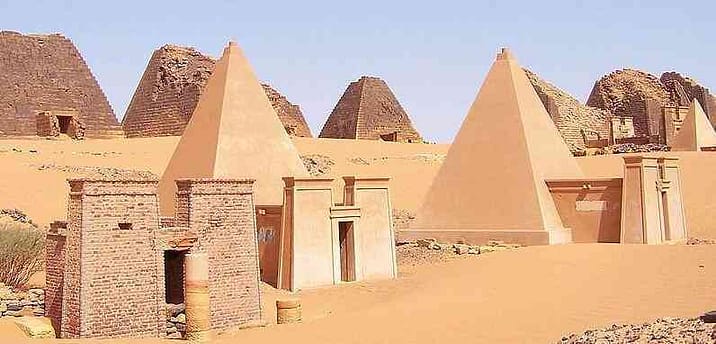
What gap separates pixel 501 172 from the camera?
2006cm

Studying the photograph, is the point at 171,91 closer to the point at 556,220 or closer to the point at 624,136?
the point at 556,220

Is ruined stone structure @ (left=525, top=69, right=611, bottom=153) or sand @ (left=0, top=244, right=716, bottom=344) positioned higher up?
ruined stone structure @ (left=525, top=69, right=611, bottom=153)

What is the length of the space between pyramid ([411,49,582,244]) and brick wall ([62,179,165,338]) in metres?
9.56

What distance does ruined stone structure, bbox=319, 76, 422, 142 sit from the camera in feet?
154

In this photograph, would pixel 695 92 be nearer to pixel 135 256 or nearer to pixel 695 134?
pixel 695 134

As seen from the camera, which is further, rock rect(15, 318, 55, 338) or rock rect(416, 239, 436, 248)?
rock rect(416, 239, 436, 248)

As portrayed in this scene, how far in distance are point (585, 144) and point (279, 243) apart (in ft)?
92.3

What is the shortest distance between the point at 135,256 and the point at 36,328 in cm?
166

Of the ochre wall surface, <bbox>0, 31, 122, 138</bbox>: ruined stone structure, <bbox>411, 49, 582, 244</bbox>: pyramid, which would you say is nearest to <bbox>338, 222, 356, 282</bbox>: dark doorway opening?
<bbox>411, 49, 582, 244</bbox>: pyramid

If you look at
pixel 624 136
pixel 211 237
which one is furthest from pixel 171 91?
pixel 624 136

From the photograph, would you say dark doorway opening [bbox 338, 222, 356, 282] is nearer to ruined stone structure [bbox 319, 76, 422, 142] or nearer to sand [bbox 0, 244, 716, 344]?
sand [bbox 0, 244, 716, 344]

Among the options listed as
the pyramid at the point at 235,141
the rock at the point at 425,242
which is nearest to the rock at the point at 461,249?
the rock at the point at 425,242

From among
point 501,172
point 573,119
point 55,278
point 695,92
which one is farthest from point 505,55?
point 695,92

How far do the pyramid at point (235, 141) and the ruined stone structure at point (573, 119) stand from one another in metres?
23.2
